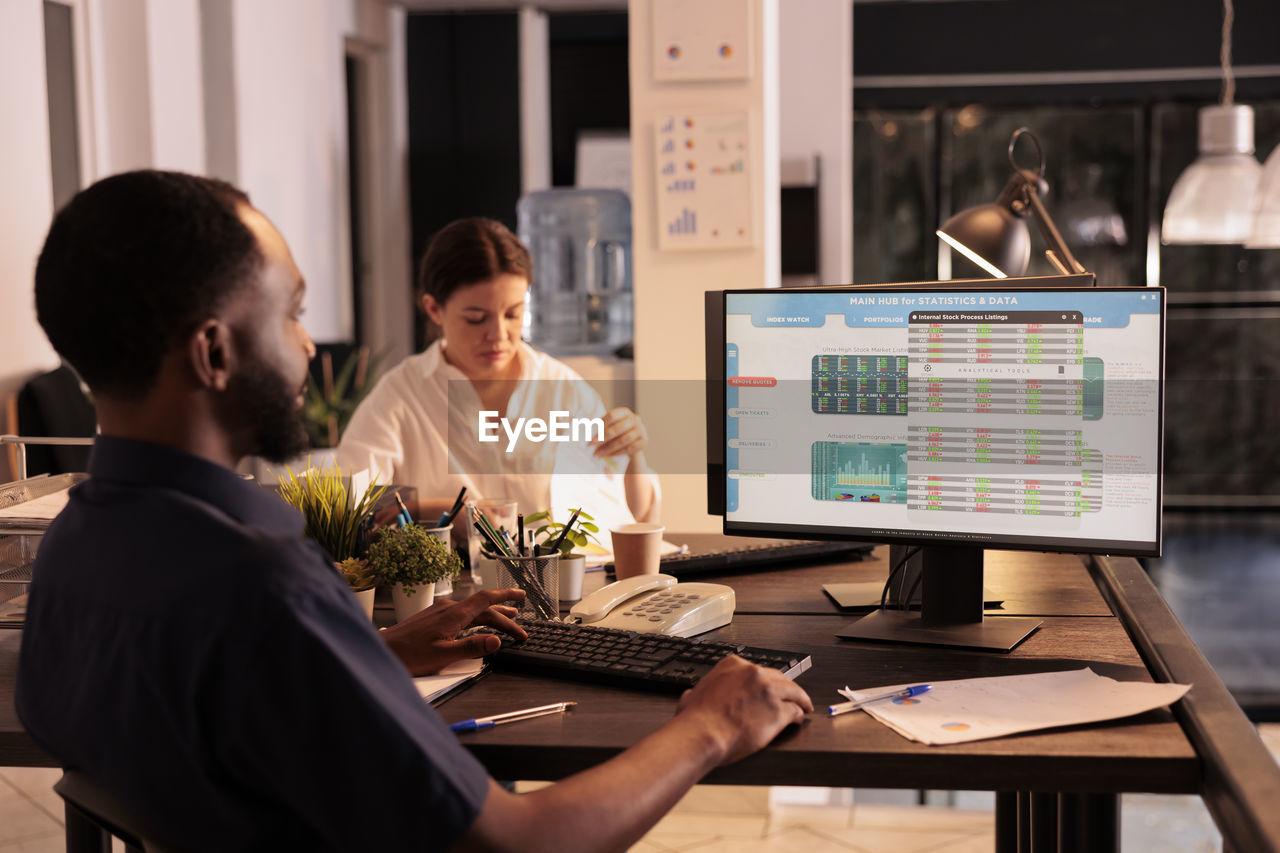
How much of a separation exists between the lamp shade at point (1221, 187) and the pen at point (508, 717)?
9.43 feet

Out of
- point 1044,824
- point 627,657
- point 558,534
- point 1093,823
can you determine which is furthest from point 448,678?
point 1044,824

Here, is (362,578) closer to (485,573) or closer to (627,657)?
(485,573)

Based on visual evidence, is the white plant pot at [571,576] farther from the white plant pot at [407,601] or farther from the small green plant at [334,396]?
the small green plant at [334,396]

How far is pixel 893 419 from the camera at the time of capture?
1490mm

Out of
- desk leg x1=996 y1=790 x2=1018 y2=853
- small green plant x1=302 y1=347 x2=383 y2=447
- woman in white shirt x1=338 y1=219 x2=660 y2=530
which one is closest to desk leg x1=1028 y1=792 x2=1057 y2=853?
desk leg x1=996 y1=790 x2=1018 y2=853

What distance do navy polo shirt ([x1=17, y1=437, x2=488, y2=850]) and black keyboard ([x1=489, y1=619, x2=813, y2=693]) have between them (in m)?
0.43

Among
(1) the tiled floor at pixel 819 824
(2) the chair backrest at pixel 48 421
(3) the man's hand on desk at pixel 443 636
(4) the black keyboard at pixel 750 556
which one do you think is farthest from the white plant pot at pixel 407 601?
(2) the chair backrest at pixel 48 421

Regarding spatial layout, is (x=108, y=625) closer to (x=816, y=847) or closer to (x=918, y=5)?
(x=816, y=847)

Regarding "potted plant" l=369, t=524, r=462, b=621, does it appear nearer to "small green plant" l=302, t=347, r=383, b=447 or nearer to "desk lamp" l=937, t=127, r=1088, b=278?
"desk lamp" l=937, t=127, r=1088, b=278

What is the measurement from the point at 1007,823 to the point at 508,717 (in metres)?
1.09

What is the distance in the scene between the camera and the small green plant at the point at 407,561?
158 cm

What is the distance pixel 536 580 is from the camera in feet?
5.23

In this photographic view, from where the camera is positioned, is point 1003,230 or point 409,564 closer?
point 409,564

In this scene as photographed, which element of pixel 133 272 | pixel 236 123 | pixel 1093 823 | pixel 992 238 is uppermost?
pixel 236 123
